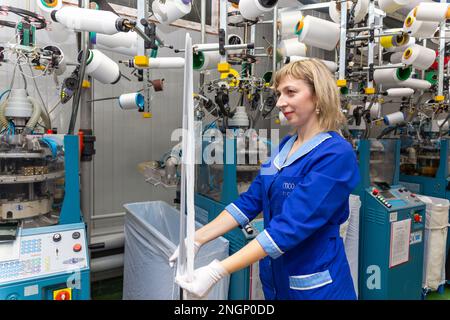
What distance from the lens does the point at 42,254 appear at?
1403 mm

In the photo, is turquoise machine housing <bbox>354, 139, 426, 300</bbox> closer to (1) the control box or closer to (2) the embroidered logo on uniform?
(2) the embroidered logo on uniform

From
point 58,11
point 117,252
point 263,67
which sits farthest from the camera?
point 263,67

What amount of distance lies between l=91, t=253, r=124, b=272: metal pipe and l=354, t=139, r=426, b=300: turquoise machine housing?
184cm

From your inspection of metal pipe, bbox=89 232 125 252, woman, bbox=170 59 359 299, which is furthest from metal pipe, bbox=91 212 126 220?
woman, bbox=170 59 359 299

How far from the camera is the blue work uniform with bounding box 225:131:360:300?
41.6 inches

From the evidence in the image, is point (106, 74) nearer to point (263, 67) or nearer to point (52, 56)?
point (52, 56)

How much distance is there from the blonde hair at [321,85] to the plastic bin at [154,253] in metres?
0.92

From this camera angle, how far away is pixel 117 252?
8.77 ft

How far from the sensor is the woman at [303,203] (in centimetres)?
105

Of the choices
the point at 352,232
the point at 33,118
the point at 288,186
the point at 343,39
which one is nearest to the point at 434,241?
the point at 352,232

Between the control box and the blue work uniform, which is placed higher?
the blue work uniform

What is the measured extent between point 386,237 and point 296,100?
1655mm
